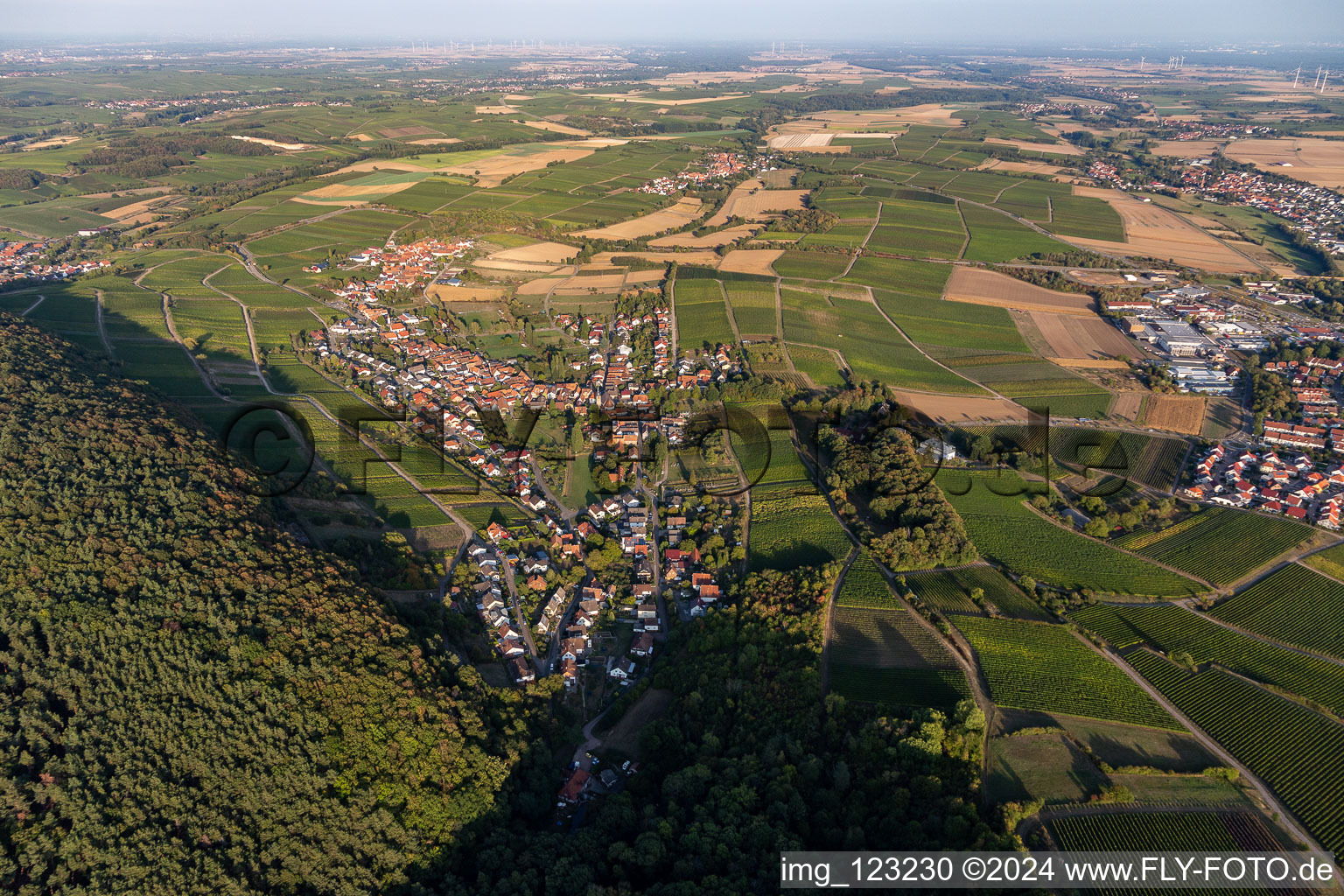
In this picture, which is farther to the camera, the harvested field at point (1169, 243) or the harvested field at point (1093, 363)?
the harvested field at point (1169, 243)

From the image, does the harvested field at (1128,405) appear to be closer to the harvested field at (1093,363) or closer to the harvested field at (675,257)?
the harvested field at (1093,363)

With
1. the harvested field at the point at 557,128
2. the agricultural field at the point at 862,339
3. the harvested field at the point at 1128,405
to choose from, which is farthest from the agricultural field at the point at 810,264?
the harvested field at the point at 557,128

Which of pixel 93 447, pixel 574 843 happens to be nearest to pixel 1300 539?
pixel 574 843

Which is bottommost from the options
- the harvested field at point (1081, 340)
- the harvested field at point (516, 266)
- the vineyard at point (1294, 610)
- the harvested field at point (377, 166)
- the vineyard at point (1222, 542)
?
the vineyard at point (1294, 610)

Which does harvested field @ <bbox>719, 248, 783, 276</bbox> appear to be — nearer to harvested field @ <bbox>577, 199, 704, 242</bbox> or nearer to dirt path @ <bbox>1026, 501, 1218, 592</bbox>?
harvested field @ <bbox>577, 199, 704, 242</bbox>

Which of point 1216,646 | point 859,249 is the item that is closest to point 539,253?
point 859,249

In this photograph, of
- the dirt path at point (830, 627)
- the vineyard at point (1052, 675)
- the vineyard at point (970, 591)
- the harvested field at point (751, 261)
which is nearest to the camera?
the vineyard at point (1052, 675)
